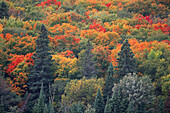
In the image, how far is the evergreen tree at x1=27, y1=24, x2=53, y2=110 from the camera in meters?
42.9

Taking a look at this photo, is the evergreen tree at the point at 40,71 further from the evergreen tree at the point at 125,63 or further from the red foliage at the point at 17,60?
the evergreen tree at the point at 125,63

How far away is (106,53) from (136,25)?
25222mm

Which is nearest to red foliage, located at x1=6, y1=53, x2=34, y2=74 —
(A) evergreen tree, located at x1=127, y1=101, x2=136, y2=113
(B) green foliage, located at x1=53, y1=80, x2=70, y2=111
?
(B) green foliage, located at x1=53, y1=80, x2=70, y2=111

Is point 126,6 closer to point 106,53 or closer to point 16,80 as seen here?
point 106,53

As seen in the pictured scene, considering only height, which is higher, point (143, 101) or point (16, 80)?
point (16, 80)

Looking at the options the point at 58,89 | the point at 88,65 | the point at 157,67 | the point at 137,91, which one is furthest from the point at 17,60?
the point at 157,67

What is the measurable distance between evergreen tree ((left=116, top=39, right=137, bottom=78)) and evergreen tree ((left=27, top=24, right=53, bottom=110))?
11.9 meters

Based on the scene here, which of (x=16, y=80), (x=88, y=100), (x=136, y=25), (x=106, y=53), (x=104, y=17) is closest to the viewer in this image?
(x=88, y=100)

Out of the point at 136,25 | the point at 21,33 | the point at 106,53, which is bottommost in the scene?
the point at 106,53

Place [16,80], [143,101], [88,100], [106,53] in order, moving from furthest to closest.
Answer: [106,53], [16,80], [88,100], [143,101]

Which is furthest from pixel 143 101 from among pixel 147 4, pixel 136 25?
pixel 147 4

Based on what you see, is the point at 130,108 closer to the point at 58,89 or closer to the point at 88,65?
the point at 88,65

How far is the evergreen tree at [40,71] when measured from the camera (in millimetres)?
42938

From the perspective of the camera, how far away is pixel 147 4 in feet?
292
